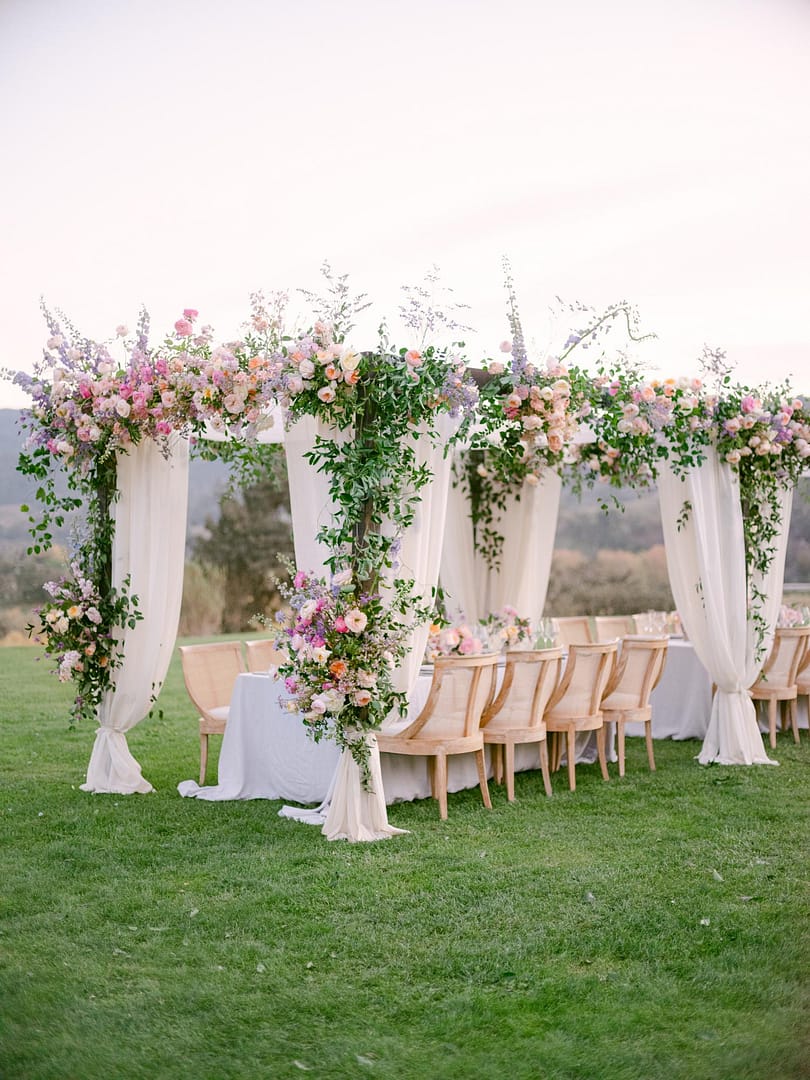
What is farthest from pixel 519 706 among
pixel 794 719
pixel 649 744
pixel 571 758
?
pixel 794 719

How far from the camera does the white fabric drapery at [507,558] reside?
9453 mm

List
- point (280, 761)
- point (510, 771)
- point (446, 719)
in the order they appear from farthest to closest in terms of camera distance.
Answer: point (280, 761)
point (510, 771)
point (446, 719)

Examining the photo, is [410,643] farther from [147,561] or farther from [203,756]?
[203,756]

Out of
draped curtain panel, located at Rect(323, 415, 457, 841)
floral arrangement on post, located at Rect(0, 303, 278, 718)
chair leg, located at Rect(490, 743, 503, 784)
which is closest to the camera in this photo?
draped curtain panel, located at Rect(323, 415, 457, 841)

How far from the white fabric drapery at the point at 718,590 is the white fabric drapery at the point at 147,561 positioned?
3.27 m

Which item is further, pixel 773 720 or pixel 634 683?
pixel 773 720

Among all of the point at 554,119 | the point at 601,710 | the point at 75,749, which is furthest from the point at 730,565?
the point at 75,749

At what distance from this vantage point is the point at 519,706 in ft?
22.2

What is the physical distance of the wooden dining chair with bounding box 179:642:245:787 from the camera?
23.7 feet

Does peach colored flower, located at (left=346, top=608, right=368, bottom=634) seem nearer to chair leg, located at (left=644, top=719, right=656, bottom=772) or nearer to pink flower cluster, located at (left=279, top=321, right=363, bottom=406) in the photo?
pink flower cluster, located at (left=279, top=321, right=363, bottom=406)

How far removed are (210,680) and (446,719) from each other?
198 cm

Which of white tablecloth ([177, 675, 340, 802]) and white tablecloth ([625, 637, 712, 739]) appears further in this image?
white tablecloth ([625, 637, 712, 739])

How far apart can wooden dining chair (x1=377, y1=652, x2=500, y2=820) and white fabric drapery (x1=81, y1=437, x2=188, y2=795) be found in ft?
5.21

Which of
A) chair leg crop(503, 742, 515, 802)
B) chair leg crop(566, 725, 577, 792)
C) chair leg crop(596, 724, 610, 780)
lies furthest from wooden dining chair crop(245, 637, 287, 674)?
chair leg crop(596, 724, 610, 780)
